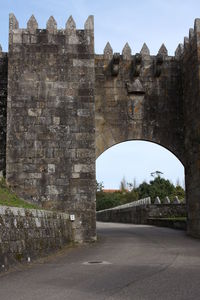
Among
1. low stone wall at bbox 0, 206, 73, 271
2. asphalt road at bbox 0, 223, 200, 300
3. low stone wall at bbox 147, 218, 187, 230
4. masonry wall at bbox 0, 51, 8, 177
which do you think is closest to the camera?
asphalt road at bbox 0, 223, 200, 300

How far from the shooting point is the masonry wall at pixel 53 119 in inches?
485

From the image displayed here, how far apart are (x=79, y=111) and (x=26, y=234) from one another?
18.7 feet

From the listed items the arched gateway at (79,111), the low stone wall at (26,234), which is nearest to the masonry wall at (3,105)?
the arched gateway at (79,111)

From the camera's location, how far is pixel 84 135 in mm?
12680

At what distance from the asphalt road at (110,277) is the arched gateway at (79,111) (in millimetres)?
3535

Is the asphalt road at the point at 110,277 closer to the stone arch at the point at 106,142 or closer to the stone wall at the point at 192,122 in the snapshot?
the stone wall at the point at 192,122

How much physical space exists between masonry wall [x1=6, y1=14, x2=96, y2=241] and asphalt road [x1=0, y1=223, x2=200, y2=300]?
132 inches

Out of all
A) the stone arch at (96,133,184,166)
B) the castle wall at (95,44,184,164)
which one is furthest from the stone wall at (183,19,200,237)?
the stone arch at (96,133,184,166)

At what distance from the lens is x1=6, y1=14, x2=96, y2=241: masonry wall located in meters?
12.3

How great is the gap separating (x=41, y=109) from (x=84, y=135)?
1452 mm

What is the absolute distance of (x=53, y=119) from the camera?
12.7 meters

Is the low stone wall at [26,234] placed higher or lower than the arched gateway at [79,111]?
lower

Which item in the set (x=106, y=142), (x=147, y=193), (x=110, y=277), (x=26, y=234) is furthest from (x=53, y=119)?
(x=147, y=193)

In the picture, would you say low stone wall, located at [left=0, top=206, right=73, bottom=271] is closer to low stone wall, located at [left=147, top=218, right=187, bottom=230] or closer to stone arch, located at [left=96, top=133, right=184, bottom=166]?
stone arch, located at [left=96, top=133, right=184, bottom=166]
